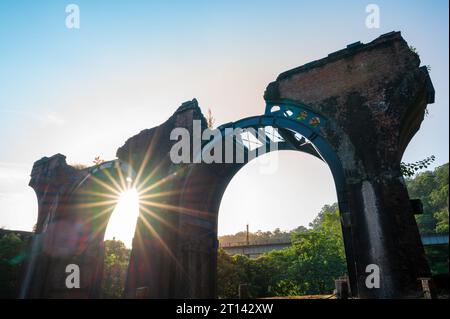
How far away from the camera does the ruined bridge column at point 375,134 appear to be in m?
5.92

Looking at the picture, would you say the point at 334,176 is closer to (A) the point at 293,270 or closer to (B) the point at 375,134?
(B) the point at 375,134

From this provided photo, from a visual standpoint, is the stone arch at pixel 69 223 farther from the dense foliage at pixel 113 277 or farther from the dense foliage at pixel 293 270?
the dense foliage at pixel 293 270

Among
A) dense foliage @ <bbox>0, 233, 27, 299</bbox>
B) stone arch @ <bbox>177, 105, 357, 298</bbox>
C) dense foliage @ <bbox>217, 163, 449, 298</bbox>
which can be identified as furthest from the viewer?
dense foliage @ <bbox>217, 163, 449, 298</bbox>

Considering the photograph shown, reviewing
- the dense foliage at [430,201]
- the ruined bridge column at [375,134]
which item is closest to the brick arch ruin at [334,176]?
the ruined bridge column at [375,134]

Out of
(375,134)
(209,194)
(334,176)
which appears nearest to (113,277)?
(209,194)

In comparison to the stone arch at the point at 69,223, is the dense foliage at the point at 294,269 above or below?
below

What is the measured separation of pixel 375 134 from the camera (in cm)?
700

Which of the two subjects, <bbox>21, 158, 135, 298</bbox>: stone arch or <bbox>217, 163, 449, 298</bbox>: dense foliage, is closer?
<bbox>21, 158, 135, 298</bbox>: stone arch

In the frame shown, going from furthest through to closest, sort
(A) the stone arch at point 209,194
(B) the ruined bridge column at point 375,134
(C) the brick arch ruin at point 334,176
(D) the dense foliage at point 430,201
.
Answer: (D) the dense foliage at point 430,201 < (A) the stone arch at point 209,194 < (C) the brick arch ruin at point 334,176 < (B) the ruined bridge column at point 375,134

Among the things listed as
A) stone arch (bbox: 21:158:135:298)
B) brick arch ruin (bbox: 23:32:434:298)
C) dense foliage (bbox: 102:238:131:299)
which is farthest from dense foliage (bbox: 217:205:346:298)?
brick arch ruin (bbox: 23:32:434:298)

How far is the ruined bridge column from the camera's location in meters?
5.92

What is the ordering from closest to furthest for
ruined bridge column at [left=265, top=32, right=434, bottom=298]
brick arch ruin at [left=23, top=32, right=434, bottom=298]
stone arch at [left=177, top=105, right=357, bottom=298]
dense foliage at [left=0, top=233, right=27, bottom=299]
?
ruined bridge column at [left=265, top=32, right=434, bottom=298], brick arch ruin at [left=23, top=32, right=434, bottom=298], stone arch at [left=177, top=105, right=357, bottom=298], dense foliage at [left=0, top=233, right=27, bottom=299]

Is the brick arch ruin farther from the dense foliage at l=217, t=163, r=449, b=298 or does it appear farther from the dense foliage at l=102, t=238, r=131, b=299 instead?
the dense foliage at l=217, t=163, r=449, b=298

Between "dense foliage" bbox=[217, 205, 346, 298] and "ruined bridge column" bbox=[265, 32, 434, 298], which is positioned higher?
"ruined bridge column" bbox=[265, 32, 434, 298]
